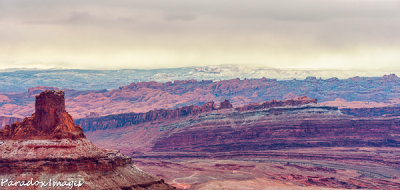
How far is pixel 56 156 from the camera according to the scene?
91250 mm

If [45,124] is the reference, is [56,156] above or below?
below

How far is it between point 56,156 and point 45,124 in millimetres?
6332

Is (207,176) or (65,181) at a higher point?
(65,181)

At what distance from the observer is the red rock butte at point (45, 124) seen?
312 ft

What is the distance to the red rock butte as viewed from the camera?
95.1 meters

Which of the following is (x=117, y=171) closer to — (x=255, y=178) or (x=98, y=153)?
(x=98, y=153)

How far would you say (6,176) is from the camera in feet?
296

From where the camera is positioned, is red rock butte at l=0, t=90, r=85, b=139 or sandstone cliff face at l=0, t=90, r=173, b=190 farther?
red rock butte at l=0, t=90, r=85, b=139

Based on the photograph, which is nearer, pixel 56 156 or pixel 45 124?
pixel 56 156

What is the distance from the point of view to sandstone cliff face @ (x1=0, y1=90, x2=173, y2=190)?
90375 millimetres

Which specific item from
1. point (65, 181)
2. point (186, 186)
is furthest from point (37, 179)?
point (186, 186)

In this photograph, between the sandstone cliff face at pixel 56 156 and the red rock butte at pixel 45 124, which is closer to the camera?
the sandstone cliff face at pixel 56 156

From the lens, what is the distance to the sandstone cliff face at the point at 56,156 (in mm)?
90375

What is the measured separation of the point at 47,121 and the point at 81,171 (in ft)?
28.0
